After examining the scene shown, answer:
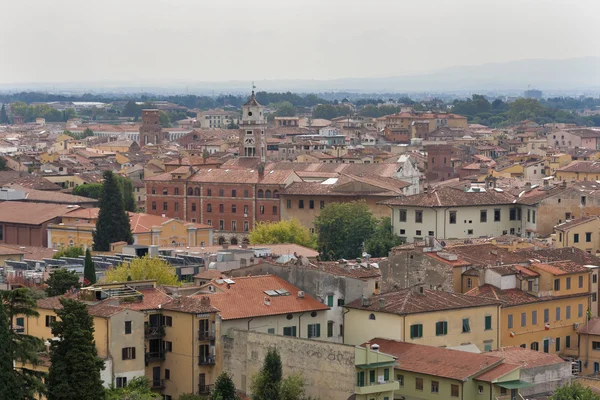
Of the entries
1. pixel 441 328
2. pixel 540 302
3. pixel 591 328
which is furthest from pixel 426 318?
pixel 591 328

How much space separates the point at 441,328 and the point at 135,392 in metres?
7.57

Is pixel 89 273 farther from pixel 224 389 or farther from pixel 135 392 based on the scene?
pixel 224 389

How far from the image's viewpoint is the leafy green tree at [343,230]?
55.4 meters

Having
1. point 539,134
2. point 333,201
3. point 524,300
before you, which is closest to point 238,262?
point 524,300

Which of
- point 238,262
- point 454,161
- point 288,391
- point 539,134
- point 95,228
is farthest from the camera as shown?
point 539,134

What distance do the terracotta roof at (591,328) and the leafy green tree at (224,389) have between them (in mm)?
10868

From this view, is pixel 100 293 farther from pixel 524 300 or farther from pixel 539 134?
pixel 539 134

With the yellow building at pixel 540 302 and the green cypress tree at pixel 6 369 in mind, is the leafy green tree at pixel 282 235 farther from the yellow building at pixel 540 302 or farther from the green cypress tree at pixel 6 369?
the green cypress tree at pixel 6 369

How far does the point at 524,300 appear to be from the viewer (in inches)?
1439

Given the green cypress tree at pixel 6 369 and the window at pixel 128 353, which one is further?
the window at pixel 128 353

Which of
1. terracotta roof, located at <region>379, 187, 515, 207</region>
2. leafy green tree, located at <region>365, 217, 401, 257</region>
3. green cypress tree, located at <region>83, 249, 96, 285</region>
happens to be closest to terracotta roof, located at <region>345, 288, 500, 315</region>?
green cypress tree, located at <region>83, 249, 96, 285</region>

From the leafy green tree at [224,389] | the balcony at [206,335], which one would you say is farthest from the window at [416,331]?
the leafy green tree at [224,389]

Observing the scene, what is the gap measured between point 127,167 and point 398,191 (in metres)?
32.4

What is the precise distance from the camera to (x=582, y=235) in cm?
4656
